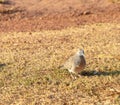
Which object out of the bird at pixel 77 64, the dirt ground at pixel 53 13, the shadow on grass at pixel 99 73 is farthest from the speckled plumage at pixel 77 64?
the dirt ground at pixel 53 13

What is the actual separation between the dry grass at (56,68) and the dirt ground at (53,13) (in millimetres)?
1245

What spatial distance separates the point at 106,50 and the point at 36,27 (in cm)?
392

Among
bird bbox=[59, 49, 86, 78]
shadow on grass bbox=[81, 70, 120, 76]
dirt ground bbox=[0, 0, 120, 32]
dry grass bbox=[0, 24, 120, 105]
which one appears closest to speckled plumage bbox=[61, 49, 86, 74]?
bird bbox=[59, 49, 86, 78]

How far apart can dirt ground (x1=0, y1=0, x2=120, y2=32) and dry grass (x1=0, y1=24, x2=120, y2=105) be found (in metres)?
1.25

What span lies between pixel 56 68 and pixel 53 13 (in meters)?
6.95

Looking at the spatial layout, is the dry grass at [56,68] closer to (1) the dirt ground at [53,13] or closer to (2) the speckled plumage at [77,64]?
(2) the speckled plumage at [77,64]

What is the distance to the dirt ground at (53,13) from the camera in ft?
46.9

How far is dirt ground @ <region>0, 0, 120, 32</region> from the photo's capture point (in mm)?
14288

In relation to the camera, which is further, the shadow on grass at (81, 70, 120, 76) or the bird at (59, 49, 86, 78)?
the shadow on grass at (81, 70, 120, 76)

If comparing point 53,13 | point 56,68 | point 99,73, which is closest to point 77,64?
point 99,73

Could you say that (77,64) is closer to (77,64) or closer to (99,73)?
(77,64)

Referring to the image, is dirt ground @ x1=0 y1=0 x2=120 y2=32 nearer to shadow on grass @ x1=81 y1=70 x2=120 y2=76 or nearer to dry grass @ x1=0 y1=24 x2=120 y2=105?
dry grass @ x1=0 y1=24 x2=120 y2=105

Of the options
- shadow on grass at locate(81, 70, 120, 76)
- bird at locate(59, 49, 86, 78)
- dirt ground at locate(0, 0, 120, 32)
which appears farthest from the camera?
dirt ground at locate(0, 0, 120, 32)

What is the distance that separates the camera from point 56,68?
898 centimetres
